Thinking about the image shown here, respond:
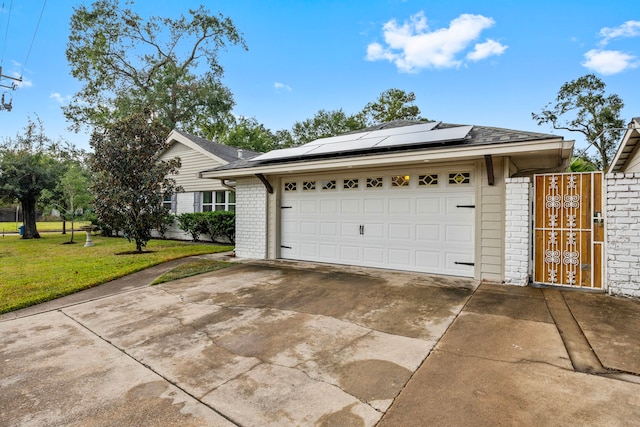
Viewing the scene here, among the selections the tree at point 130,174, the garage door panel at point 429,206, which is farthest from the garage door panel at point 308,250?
the tree at point 130,174

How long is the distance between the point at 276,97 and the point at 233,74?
461cm

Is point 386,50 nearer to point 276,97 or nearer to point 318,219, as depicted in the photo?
point 276,97

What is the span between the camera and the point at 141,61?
856 inches

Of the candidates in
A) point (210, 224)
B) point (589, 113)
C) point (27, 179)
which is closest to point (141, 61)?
point (27, 179)

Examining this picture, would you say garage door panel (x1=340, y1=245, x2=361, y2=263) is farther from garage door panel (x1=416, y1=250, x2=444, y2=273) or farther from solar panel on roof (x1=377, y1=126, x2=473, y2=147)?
solar panel on roof (x1=377, y1=126, x2=473, y2=147)

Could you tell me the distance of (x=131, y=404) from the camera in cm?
223

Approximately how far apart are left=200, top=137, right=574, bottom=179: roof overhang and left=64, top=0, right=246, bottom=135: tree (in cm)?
1735

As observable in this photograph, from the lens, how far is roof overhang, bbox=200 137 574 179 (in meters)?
4.69

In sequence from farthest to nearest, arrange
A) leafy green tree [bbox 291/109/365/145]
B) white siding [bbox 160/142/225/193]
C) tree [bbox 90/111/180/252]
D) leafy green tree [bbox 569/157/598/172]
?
leafy green tree [bbox 291/109/365/145]
white siding [bbox 160/142/225/193]
tree [bbox 90/111/180/252]
leafy green tree [bbox 569/157/598/172]

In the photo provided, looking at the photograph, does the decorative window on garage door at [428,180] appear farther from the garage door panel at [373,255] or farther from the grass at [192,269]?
the grass at [192,269]

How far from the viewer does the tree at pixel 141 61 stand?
2045 cm

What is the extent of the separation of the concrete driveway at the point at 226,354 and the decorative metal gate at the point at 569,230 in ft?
4.31

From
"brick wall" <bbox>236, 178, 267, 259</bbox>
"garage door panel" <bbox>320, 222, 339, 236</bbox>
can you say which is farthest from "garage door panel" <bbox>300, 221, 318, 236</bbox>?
"brick wall" <bbox>236, 178, 267, 259</bbox>

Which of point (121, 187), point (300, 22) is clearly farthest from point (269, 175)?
point (300, 22)
